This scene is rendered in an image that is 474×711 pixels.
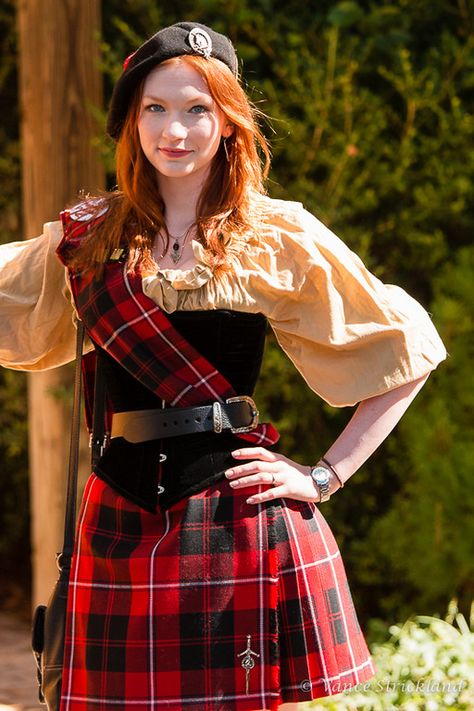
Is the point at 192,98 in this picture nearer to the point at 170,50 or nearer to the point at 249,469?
the point at 170,50

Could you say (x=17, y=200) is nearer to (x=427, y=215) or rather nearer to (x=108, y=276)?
(x=427, y=215)

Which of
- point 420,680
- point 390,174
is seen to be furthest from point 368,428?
point 390,174

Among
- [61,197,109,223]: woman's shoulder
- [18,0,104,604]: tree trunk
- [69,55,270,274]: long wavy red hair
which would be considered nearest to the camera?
[69,55,270,274]: long wavy red hair

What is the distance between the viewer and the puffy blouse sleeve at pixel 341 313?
2105 mm

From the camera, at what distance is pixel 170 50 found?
2.07 m

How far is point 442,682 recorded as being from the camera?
3.24 m

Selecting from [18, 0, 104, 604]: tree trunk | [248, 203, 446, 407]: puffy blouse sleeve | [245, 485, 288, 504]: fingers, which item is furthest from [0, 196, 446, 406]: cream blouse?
[18, 0, 104, 604]: tree trunk

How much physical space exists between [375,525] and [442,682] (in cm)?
98

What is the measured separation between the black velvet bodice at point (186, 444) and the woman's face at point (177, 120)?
1.01ft

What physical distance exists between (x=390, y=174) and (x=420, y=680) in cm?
179

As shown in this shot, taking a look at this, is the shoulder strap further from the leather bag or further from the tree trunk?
the tree trunk

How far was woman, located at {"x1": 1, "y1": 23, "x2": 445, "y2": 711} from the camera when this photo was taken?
2012 mm

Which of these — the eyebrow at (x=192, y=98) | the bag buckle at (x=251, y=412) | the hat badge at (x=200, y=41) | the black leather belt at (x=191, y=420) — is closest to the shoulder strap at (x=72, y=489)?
the black leather belt at (x=191, y=420)

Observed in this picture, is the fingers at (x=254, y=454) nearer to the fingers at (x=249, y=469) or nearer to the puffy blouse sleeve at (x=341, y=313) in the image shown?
the fingers at (x=249, y=469)
